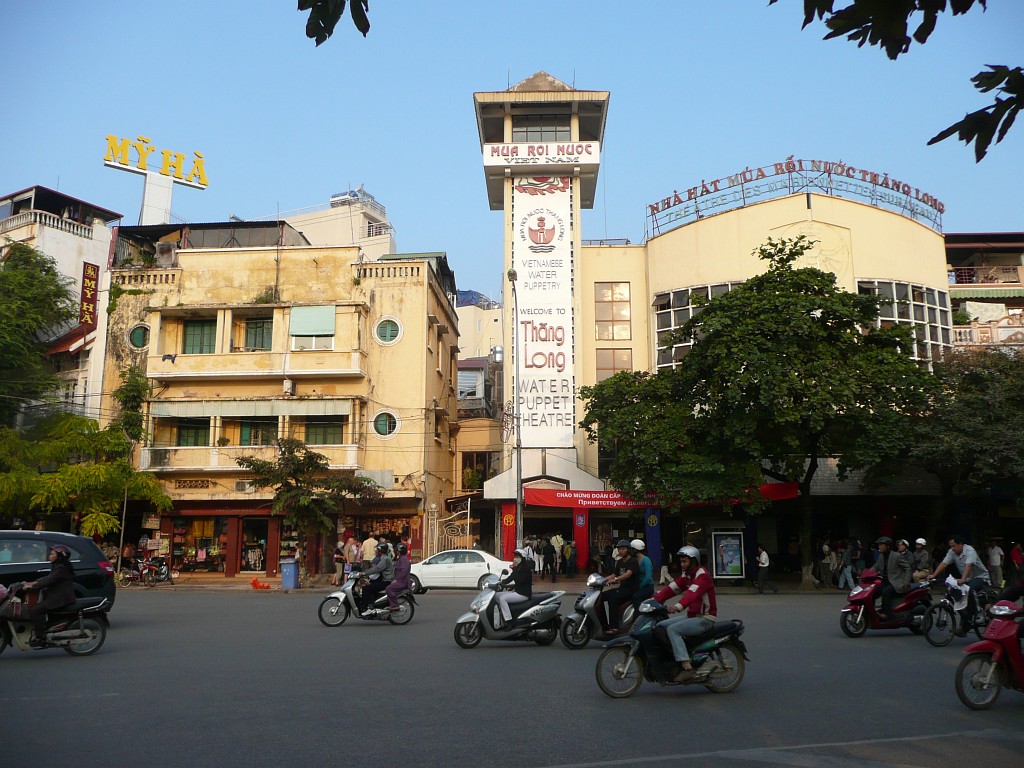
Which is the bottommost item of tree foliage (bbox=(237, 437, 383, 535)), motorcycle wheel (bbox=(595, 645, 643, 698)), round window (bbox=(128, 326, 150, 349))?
motorcycle wheel (bbox=(595, 645, 643, 698))

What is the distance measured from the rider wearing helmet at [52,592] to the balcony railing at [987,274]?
43817mm

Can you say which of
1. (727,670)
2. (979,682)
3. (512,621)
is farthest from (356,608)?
(979,682)

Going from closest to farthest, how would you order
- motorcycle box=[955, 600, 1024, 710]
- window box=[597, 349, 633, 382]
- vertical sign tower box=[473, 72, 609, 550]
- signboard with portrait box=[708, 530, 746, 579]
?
motorcycle box=[955, 600, 1024, 710], signboard with portrait box=[708, 530, 746, 579], vertical sign tower box=[473, 72, 609, 550], window box=[597, 349, 633, 382]

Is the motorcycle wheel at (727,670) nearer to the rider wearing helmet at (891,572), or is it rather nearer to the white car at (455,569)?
the rider wearing helmet at (891,572)

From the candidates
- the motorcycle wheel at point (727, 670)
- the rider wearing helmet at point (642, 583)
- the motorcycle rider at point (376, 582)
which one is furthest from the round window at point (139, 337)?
the motorcycle wheel at point (727, 670)

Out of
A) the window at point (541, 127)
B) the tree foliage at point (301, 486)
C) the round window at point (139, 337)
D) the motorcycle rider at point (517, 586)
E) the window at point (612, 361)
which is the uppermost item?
the window at point (541, 127)

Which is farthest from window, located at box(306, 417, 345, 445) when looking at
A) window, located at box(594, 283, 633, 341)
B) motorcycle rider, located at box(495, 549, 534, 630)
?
motorcycle rider, located at box(495, 549, 534, 630)

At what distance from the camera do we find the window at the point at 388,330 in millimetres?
35375

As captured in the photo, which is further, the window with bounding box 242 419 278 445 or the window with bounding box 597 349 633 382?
the window with bounding box 597 349 633 382

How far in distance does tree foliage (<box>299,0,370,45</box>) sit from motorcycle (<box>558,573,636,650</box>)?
9099 mm

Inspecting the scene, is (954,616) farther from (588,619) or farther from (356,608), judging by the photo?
(356,608)

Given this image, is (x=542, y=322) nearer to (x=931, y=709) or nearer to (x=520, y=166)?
(x=520, y=166)

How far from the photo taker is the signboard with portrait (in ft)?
86.9

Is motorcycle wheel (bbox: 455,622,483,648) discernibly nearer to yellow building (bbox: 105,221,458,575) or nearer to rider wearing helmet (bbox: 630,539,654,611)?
rider wearing helmet (bbox: 630,539,654,611)
